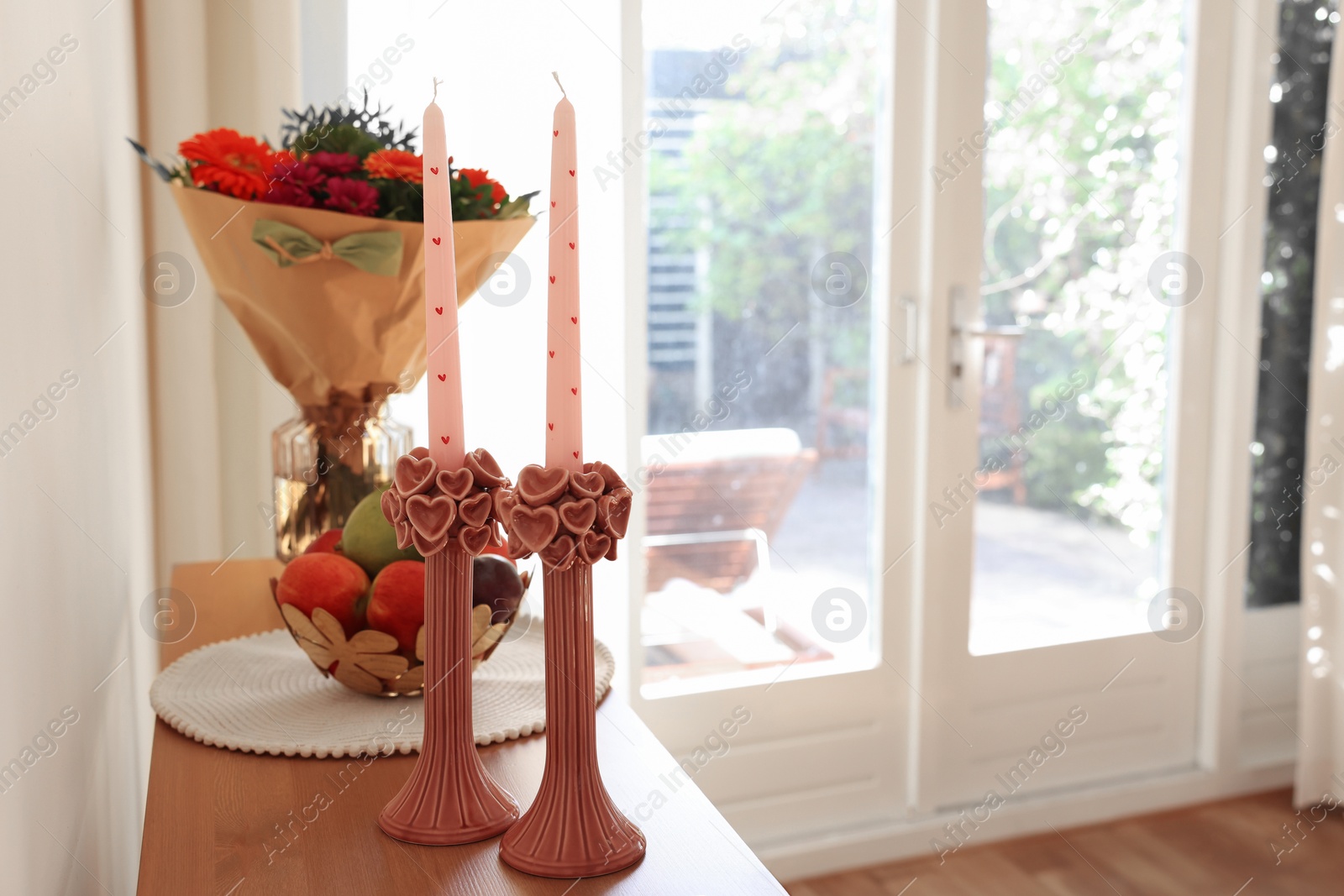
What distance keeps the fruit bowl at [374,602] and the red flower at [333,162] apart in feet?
1.26

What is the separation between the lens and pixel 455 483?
0.56 metres

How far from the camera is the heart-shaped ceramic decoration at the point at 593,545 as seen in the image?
1.69ft

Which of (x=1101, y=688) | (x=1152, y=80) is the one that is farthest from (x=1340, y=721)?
(x=1152, y=80)

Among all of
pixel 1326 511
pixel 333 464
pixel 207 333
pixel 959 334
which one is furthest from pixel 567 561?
pixel 1326 511

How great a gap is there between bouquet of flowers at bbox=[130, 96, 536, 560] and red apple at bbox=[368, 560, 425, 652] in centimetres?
35

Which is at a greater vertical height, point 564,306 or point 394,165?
point 394,165

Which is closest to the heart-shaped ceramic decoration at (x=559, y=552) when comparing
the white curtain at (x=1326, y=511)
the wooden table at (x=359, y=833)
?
the wooden table at (x=359, y=833)

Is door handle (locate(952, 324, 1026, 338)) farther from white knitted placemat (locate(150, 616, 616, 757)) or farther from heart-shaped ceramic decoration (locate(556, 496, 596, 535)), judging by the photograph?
heart-shaped ceramic decoration (locate(556, 496, 596, 535))

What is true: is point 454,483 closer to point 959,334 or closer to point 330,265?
point 330,265

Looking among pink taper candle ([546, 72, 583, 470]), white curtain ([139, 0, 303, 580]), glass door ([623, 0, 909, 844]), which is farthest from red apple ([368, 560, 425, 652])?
glass door ([623, 0, 909, 844])

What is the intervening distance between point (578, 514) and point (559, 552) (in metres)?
0.02

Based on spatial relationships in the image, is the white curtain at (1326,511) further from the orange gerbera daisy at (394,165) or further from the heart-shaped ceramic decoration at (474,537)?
the heart-shaped ceramic decoration at (474,537)

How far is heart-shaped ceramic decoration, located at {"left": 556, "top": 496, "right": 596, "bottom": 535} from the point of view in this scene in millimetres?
508

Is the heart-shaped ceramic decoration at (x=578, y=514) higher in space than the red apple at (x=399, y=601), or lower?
higher
